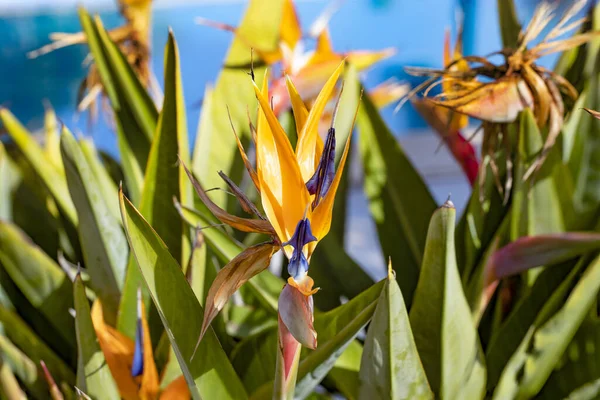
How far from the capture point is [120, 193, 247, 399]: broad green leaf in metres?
0.24

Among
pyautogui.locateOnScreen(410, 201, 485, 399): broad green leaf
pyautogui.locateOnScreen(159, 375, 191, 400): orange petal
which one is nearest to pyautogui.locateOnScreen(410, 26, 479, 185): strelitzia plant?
pyautogui.locateOnScreen(410, 201, 485, 399): broad green leaf

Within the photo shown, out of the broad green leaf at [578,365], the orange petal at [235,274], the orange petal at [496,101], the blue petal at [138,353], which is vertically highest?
the orange petal at [496,101]

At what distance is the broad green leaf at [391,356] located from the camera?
247mm

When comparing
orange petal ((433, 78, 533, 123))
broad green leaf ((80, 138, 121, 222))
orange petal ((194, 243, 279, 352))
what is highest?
orange petal ((433, 78, 533, 123))

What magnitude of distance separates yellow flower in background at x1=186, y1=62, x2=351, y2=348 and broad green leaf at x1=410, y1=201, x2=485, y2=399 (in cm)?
8

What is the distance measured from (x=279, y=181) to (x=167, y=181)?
19cm

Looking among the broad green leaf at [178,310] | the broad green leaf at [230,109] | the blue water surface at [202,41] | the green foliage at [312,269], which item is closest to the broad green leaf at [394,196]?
the green foliage at [312,269]

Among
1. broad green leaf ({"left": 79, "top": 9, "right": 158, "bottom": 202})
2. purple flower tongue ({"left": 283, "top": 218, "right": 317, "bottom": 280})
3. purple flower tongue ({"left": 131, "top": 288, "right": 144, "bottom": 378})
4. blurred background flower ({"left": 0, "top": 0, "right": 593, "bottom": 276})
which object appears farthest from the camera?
blurred background flower ({"left": 0, "top": 0, "right": 593, "bottom": 276})

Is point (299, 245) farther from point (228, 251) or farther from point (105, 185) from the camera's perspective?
point (105, 185)

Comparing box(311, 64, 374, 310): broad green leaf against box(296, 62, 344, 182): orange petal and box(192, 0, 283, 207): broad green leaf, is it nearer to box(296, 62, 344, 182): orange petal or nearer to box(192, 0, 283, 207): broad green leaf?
box(192, 0, 283, 207): broad green leaf

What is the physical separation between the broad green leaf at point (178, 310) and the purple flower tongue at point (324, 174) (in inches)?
3.0

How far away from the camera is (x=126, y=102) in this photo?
0.45m

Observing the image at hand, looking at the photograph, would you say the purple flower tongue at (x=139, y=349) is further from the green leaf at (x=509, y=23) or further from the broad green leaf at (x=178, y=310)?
the green leaf at (x=509, y=23)

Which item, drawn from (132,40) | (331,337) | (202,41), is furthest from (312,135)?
(202,41)
